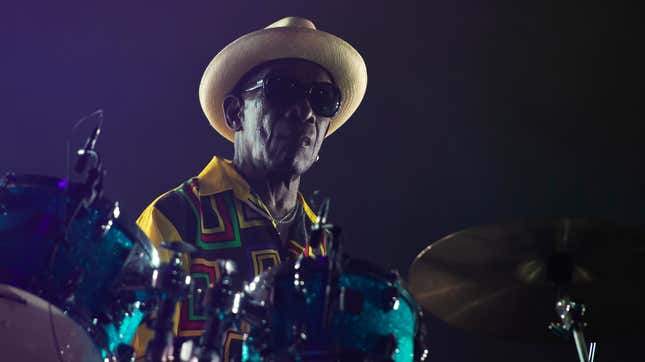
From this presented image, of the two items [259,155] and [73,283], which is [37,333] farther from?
[259,155]

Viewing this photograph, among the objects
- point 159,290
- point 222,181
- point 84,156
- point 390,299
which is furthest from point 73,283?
point 222,181

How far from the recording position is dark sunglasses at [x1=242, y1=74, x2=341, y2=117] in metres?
3.88

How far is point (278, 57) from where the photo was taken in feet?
13.5

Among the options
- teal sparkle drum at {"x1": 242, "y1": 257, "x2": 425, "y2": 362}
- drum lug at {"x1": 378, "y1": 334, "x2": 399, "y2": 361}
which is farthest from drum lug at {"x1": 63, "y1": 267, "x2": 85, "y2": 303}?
drum lug at {"x1": 378, "y1": 334, "x2": 399, "y2": 361}

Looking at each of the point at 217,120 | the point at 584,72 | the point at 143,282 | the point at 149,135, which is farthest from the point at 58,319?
the point at 584,72

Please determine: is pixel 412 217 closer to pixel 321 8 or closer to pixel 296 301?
pixel 321 8

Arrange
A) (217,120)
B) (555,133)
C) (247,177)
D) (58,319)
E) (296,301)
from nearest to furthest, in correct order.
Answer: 1. (58,319)
2. (296,301)
3. (247,177)
4. (217,120)
5. (555,133)

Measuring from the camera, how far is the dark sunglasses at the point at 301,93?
153 inches

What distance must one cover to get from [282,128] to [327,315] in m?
1.82

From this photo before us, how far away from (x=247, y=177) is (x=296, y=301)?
180 cm

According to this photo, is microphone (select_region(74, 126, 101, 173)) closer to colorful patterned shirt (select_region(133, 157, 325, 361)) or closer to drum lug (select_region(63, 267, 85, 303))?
drum lug (select_region(63, 267, 85, 303))

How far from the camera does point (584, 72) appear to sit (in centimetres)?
500

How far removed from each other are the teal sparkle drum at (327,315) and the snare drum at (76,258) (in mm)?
416

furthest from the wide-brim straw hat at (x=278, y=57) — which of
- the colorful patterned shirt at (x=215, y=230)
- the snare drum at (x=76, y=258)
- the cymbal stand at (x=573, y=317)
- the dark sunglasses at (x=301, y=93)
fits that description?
the cymbal stand at (x=573, y=317)
